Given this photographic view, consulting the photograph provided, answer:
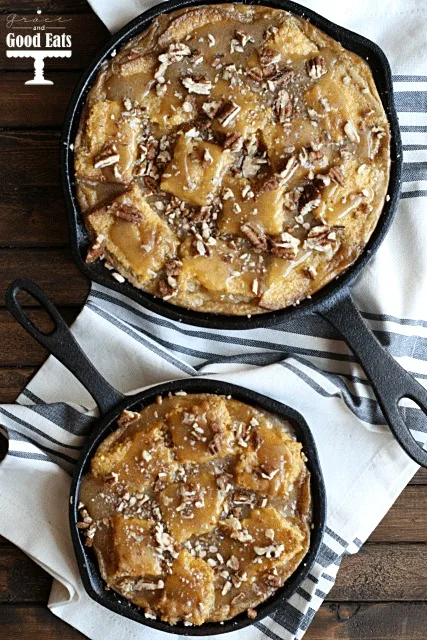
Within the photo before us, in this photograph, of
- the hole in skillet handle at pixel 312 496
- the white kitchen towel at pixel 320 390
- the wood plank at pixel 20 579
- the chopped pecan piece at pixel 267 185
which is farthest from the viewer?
the wood plank at pixel 20 579

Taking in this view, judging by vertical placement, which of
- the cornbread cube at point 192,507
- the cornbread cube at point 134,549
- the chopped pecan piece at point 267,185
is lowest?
the cornbread cube at point 134,549

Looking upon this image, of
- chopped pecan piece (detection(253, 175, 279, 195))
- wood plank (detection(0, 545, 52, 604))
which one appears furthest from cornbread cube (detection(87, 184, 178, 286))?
wood plank (detection(0, 545, 52, 604))

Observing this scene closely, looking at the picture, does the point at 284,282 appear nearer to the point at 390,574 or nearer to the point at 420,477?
the point at 420,477

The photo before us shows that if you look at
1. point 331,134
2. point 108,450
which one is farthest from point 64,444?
point 331,134

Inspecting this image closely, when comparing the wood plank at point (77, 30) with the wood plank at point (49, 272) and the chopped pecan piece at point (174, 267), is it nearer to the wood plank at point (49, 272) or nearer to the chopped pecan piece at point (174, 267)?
the wood plank at point (49, 272)

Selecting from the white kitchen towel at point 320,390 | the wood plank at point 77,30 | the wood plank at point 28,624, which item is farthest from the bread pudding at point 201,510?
the wood plank at point 77,30

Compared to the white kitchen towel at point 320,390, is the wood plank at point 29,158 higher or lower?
higher

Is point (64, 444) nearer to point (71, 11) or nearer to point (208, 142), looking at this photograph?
point (208, 142)
